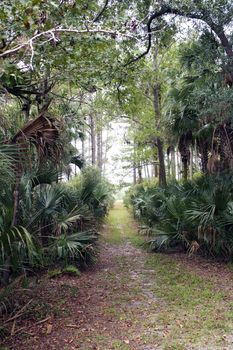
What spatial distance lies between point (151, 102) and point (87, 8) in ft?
28.9

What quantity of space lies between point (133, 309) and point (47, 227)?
286 cm

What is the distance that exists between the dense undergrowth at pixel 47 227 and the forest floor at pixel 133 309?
0.44 m

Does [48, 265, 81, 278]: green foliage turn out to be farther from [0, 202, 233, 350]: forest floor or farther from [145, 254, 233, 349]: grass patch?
[145, 254, 233, 349]: grass patch

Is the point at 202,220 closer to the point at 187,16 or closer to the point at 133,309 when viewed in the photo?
the point at 133,309

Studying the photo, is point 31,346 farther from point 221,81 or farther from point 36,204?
point 221,81

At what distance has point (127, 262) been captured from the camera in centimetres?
828

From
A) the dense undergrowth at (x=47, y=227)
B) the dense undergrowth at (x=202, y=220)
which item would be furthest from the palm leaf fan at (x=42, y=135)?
the dense undergrowth at (x=202, y=220)

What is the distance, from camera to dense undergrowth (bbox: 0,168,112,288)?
459 cm

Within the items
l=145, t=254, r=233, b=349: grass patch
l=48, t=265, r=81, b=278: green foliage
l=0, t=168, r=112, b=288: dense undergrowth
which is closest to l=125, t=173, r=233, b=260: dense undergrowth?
l=145, t=254, r=233, b=349: grass patch

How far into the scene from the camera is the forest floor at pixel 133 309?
3.96 m

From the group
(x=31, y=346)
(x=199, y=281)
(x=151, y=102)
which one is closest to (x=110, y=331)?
(x=31, y=346)

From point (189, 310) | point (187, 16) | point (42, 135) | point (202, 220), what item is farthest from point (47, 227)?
point (187, 16)

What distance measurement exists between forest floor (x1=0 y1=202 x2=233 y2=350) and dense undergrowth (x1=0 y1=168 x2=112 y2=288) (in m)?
0.44

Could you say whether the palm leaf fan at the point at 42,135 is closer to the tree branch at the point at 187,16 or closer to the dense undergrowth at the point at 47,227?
the dense undergrowth at the point at 47,227
